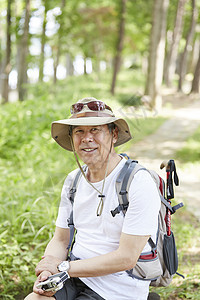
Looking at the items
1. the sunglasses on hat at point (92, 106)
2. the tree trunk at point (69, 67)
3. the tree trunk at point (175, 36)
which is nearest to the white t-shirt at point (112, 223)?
the sunglasses on hat at point (92, 106)

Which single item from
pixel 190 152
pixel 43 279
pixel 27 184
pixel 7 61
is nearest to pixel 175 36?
pixel 7 61

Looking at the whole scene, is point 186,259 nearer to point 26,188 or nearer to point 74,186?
point 74,186

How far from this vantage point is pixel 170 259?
92.6 inches

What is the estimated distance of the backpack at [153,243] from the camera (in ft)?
7.03

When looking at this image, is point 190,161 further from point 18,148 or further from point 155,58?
point 155,58

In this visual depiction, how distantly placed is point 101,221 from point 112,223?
0.26 feet

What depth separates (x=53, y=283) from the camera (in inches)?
83.0

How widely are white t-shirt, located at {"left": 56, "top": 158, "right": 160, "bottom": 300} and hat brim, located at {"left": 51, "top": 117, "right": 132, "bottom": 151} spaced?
0.69 feet

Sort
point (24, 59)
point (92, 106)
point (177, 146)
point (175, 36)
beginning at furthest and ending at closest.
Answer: point (175, 36) → point (24, 59) → point (177, 146) → point (92, 106)

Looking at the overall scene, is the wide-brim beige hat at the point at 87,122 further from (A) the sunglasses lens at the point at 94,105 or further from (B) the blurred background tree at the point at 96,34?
(B) the blurred background tree at the point at 96,34

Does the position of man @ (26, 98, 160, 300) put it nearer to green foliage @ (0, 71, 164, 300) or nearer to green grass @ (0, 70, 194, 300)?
green grass @ (0, 70, 194, 300)

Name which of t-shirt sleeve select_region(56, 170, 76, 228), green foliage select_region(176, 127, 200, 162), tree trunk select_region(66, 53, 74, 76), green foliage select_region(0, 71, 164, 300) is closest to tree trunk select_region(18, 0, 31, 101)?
green foliage select_region(0, 71, 164, 300)

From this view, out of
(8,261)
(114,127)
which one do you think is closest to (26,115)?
(8,261)

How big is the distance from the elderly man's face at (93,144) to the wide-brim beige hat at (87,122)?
7 cm
